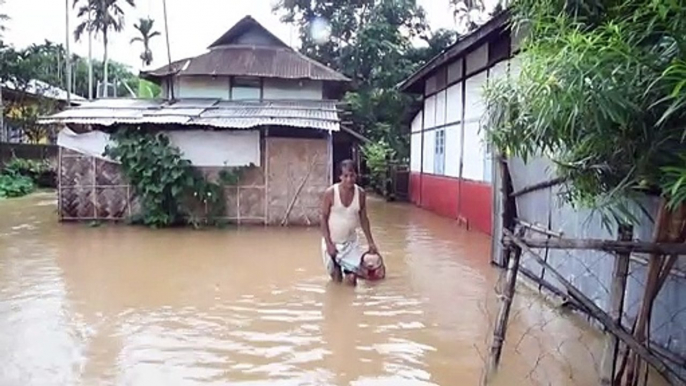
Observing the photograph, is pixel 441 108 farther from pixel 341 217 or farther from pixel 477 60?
pixel 341 217

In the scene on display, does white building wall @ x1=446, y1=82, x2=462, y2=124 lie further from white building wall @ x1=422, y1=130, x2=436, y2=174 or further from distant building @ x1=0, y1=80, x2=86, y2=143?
distant building @ x1=0, y1=80, x2=86, y2=143

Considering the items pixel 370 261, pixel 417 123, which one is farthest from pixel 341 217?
pixel 417 123

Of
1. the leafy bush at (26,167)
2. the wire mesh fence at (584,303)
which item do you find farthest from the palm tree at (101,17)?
the wire mesh fence at (584,303)

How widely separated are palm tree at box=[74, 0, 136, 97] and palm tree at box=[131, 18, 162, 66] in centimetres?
372

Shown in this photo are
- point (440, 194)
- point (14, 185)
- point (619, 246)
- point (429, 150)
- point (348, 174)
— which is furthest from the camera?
point (14, 185)

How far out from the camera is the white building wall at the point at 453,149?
1389 centimetres

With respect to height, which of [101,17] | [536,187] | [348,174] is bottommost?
[536,187]

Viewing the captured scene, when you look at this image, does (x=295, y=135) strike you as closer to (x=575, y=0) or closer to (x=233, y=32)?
(x=233, y=32)

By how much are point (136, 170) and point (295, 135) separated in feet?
11.0

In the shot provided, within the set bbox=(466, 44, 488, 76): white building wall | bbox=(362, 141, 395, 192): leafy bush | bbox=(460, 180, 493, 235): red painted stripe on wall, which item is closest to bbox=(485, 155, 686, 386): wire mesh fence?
bbox=(460, 180, 493, 235): red painted stripe on wall

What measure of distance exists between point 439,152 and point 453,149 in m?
1.53

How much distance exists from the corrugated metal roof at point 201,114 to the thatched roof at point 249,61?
8.09 ft

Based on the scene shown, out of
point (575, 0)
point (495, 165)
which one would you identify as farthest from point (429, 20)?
point (575, 0)

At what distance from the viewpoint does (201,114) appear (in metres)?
13.5
